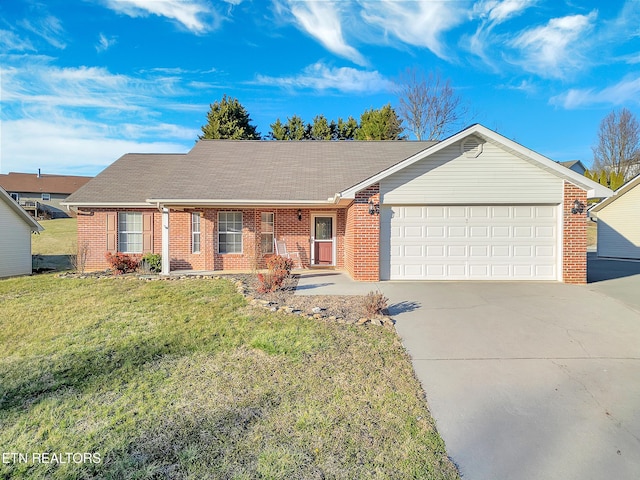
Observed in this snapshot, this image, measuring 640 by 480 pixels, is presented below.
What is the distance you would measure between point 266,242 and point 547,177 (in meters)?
9.33

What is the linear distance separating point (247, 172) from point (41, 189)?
41.2m

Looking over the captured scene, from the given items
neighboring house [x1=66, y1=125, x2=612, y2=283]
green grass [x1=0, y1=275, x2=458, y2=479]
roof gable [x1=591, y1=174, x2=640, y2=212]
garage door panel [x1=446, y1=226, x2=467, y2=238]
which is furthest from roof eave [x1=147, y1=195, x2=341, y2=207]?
roof gable [x1=591, y1=174, x2=640, y2=212]

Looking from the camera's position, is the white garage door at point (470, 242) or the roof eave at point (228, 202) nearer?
the white garage door at point (470, 242)

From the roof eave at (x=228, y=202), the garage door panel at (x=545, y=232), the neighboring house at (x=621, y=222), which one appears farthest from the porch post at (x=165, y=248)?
the neighboring house at (x=621, y=222)

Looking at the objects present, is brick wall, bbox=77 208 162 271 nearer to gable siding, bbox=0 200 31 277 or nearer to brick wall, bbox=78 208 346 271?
brick wall, bbox=78 208 346 271

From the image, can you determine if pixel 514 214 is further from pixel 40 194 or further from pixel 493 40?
pixel 40 194

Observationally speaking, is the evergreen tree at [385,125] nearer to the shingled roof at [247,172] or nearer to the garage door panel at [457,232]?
the shingled roof at [247,172]

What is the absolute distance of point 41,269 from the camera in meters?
13.8

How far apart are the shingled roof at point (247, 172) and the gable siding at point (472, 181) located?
3023 mm

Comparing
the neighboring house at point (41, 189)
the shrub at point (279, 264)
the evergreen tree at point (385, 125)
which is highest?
the evergreen tree at point (385, 125)

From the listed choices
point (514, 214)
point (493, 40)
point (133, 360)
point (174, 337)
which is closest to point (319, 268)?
point (514, 214)

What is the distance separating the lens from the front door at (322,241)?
12.4 metres

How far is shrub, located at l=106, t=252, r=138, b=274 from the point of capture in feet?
36.6

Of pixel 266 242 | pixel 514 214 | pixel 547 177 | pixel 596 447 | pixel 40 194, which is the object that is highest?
pixel 40 194
